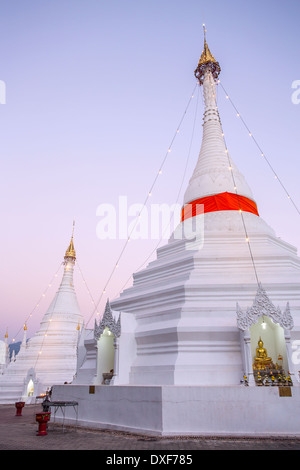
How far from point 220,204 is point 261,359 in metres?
8.83

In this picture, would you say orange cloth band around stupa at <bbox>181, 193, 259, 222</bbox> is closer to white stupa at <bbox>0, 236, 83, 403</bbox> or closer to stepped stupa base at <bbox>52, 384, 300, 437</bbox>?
stepped stupa base at <bbox>52, 384, 300, 437</bbox>

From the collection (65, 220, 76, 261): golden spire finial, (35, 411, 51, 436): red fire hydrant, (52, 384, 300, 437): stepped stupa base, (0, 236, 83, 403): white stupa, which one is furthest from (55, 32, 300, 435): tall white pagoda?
(65, 220, 76, 261): golden spire finial

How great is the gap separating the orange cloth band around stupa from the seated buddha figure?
8142 mm

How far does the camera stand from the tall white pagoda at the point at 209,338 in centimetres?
905

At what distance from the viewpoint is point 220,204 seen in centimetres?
1761

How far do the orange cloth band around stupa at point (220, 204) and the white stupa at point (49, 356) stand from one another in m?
10.9

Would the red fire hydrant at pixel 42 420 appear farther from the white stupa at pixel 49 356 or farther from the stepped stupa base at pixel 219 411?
the white stupa at pixel 49 356

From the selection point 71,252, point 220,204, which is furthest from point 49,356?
point 220,204

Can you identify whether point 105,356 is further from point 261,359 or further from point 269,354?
point 269,354

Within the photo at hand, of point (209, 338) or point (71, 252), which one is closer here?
point (209, 338)

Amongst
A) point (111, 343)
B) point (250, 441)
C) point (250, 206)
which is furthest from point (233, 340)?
point (250, 206)

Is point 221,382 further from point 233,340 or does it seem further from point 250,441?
point 250,441

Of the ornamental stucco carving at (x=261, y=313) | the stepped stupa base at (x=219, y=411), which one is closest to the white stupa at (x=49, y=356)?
the stepped stupa base at (x=219, y=411)

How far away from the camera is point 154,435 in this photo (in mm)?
9016
